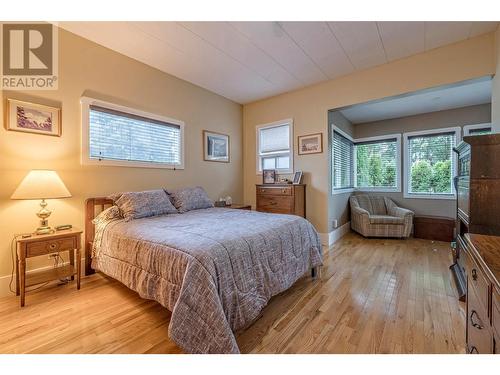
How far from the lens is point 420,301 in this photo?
197 cm

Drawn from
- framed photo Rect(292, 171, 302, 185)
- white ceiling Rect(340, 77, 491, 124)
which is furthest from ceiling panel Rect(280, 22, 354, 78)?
framed photo Rect(292, 171, 302, 185)

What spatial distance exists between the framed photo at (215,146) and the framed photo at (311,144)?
1.41 meters

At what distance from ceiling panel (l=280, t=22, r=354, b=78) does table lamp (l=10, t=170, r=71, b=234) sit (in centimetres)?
275

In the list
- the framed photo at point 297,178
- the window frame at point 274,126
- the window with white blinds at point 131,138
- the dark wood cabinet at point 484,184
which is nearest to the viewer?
the dark wood cabinet at point 484,184

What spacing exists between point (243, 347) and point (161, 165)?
2612 mm

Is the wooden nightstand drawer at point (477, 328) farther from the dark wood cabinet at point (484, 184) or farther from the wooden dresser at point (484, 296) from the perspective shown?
the dark wood cabinet at point (484, 184)

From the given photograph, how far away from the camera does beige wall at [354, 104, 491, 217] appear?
4.06m

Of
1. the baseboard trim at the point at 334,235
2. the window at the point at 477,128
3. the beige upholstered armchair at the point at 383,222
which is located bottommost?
the baseboard trim at the point at 334,235

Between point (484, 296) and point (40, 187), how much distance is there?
3.03 metres

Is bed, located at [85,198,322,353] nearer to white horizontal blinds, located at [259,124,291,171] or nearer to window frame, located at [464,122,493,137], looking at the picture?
white horizontal blinds, located at [259,124,291,171]

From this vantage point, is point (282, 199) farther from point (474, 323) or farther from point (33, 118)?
point (33, 118)

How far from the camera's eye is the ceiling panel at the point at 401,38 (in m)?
2.33

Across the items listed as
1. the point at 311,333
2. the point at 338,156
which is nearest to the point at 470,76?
the point at 338,156

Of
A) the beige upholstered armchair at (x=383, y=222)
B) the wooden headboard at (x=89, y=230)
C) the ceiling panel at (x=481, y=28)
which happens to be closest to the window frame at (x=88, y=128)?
the wooden headboard at (x=89, y=230)
